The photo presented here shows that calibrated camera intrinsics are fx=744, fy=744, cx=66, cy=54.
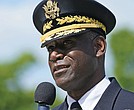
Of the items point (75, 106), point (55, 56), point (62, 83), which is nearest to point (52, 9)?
point (55, 56)

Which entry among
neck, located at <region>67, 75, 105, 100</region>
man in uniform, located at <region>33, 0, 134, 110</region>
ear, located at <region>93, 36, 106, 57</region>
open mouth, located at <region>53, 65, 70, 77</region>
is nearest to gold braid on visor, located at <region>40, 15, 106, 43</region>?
man in uniform, located at <region>33, 0, 134, 110</region>

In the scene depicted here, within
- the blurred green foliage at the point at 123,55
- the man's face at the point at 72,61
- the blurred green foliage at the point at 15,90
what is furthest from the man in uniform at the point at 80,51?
the blurred green foliage at the point at 123,55

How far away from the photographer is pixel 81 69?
5.32 meters

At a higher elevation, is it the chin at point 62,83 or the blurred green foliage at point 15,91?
the chin at point 62,83

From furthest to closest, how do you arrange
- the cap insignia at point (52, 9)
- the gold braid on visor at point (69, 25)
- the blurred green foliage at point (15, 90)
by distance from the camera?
the blurred green foliage at point (15, 90), the cap insignia at point (52, 9), the gold braid on visor at point (69, 25)

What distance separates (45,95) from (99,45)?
56cm

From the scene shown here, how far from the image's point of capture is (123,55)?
33.2 m

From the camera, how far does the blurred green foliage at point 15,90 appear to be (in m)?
30.8

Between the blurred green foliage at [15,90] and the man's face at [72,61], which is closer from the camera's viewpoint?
the man's face at [72,61]

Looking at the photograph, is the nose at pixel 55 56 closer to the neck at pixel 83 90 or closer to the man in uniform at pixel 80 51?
the man in uniform at pixel 80 51

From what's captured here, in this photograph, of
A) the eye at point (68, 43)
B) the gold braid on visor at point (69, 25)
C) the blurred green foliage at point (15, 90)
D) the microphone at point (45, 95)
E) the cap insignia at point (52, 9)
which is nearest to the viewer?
the microphone at point (45, 95)

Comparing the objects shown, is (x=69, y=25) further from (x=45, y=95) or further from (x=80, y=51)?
(x=45, y=95)

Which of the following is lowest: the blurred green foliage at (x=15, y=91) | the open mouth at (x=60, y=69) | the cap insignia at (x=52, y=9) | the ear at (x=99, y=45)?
the blurred green foliage at (x=15, y=91)

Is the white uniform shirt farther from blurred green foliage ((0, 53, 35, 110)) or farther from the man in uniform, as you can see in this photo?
blurred green foliage ((0, 53, 35, 110))
